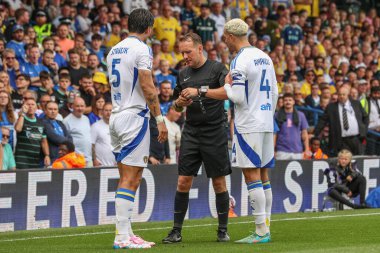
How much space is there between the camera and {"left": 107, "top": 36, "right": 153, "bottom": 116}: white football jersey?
404 inches

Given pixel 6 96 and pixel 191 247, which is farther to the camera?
pixel 6 96

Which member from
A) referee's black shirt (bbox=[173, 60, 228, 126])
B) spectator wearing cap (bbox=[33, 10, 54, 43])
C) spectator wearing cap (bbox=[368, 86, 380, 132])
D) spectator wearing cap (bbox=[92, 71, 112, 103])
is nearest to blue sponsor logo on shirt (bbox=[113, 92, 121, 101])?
referee's black shirt (bbox=[173, 60, 228, 126])

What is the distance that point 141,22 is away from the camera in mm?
10383

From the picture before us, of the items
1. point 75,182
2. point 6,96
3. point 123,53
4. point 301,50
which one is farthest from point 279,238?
point 301,50

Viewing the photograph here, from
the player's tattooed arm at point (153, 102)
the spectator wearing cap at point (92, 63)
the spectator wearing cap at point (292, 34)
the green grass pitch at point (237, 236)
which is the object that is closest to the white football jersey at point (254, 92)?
the player's tattooed arm at point (153, 102)

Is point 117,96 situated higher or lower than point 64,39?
lower

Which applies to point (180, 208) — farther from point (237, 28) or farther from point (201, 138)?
point (237, 28)

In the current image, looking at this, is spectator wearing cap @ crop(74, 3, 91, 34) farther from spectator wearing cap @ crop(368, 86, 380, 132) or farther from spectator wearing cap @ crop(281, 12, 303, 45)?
spectator wearing cap @ crop(281, 12, 303, 45)

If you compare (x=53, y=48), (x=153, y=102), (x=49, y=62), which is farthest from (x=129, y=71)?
(x=53, y=48)

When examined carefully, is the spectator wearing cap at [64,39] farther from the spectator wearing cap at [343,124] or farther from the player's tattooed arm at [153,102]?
the player's tattooed arm at [153,102]

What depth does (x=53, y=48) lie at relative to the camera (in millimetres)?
18953

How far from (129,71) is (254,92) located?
1.34 meters

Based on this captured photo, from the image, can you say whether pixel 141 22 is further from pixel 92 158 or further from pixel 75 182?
pixel 92 158

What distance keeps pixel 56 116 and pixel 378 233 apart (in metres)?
6.07
